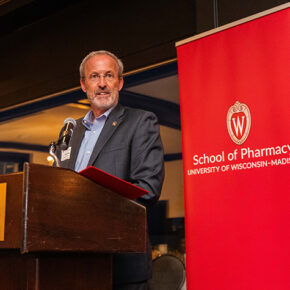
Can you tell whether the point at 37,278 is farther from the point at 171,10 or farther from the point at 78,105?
the point at 78,105

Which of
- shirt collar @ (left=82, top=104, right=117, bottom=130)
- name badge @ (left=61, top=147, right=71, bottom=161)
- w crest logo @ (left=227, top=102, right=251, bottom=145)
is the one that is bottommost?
name badge @ (left=61, top=147, right=71, bottom=161)

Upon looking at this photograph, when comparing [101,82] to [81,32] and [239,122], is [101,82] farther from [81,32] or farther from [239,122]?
[81,32]

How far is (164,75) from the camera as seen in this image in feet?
13.4

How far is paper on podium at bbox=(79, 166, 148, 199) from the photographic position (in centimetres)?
146

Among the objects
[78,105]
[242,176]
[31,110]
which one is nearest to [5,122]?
[31,110]

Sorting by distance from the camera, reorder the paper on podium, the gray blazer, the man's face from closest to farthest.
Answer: the paper on podium < the gray blazer < the man's face

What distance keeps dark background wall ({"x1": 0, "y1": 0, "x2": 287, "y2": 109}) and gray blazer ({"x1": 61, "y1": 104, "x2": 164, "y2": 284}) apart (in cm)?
168

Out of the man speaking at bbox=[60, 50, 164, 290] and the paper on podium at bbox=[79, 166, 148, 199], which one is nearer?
the paper on podium at bbox=[79, 166, 148, 199]

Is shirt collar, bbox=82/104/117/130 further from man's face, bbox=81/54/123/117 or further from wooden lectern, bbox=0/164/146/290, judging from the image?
wooden lectern, bbox=0/164/146/290

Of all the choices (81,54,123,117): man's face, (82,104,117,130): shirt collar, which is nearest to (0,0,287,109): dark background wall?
(81,54,123,117): man's face

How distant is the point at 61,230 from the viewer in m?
1.40

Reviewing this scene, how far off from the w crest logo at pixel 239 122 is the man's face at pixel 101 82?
785 mm

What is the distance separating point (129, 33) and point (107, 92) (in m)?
2.18

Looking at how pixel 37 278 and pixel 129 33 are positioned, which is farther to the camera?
pixel 129 33
